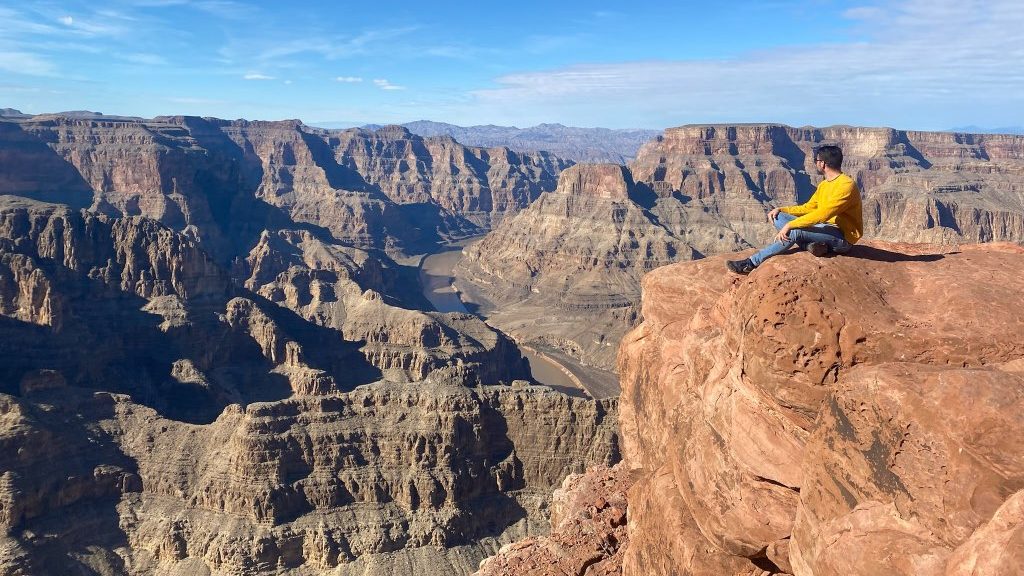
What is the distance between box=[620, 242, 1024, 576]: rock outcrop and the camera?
11312mm

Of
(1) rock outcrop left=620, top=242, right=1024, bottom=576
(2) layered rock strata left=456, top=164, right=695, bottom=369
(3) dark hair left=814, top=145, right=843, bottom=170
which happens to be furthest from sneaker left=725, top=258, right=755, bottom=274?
(2) layered rock strata left=456, top=164, right=695, bottom=369

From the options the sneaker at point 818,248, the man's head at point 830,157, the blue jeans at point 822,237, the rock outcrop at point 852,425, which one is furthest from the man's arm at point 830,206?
the rock outcrop at point 852,425

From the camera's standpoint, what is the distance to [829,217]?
50.8 feet

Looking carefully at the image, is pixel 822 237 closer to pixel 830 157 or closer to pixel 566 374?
pixel 830 157

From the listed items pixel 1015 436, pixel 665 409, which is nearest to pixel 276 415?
pixel 665 409

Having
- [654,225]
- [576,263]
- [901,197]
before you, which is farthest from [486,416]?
[901,197]

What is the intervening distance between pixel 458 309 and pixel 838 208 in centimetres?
13479

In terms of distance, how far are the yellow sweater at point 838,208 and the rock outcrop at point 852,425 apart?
2.61 feet

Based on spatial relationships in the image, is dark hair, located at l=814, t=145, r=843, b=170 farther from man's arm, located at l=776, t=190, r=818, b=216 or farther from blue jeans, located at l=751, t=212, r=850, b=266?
blue jeans, located at l=751, t=212, r=850, b=266

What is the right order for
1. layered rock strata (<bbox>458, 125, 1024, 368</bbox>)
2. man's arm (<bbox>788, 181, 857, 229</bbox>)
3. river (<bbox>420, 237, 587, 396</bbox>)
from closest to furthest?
man's arm (<bbox>788, 181, 857, 229</bbox>), river (<bbox>420, 237, 587, 396</bbox>), layered rock strata (<bbox>458, 125, 1024, 368</bbox>)

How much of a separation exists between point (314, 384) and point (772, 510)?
6109 cm

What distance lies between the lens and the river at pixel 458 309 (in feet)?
321

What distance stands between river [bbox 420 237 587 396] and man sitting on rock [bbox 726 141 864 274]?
7021cm

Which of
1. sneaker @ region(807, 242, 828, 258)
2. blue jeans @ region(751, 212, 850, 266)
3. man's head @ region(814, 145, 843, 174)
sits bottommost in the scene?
sneaker @ region(807, 242, 828, 258)
